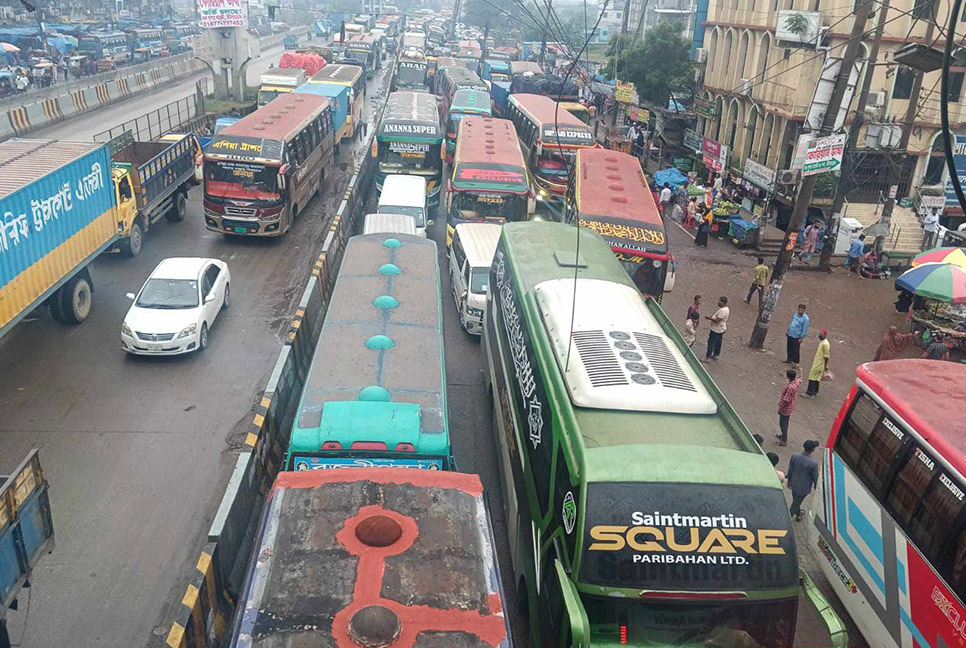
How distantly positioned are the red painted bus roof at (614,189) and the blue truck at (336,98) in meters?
13.3

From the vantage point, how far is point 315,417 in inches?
335

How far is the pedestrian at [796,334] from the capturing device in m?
14.3

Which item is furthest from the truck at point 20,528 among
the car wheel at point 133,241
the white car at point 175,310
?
the car wheel at point 133,241

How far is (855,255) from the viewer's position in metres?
20.7

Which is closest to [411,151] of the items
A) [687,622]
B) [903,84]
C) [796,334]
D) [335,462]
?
[796,334]

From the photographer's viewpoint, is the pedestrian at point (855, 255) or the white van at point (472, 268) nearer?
the white van at point (472, 268)

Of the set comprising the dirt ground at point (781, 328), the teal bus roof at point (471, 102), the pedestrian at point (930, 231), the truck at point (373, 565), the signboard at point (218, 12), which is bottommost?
the dirt ground at point (781, 328)

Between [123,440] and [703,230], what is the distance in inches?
671

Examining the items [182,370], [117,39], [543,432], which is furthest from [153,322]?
[117,39]

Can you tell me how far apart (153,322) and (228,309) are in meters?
2.80

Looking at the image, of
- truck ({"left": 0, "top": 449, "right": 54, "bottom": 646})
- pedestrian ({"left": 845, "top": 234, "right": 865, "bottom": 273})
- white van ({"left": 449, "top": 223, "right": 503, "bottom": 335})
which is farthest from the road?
pedestrian ({"left": 845, "top": 234, "right": 865, "bottom": 273})

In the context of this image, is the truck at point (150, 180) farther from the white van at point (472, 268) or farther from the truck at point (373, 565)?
the truck at point (373, 565)

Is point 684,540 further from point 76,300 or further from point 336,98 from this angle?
point 336,98

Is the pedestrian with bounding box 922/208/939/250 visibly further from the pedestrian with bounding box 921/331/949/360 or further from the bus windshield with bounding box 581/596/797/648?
the bus windshield with bounding box 581/596/797/648
